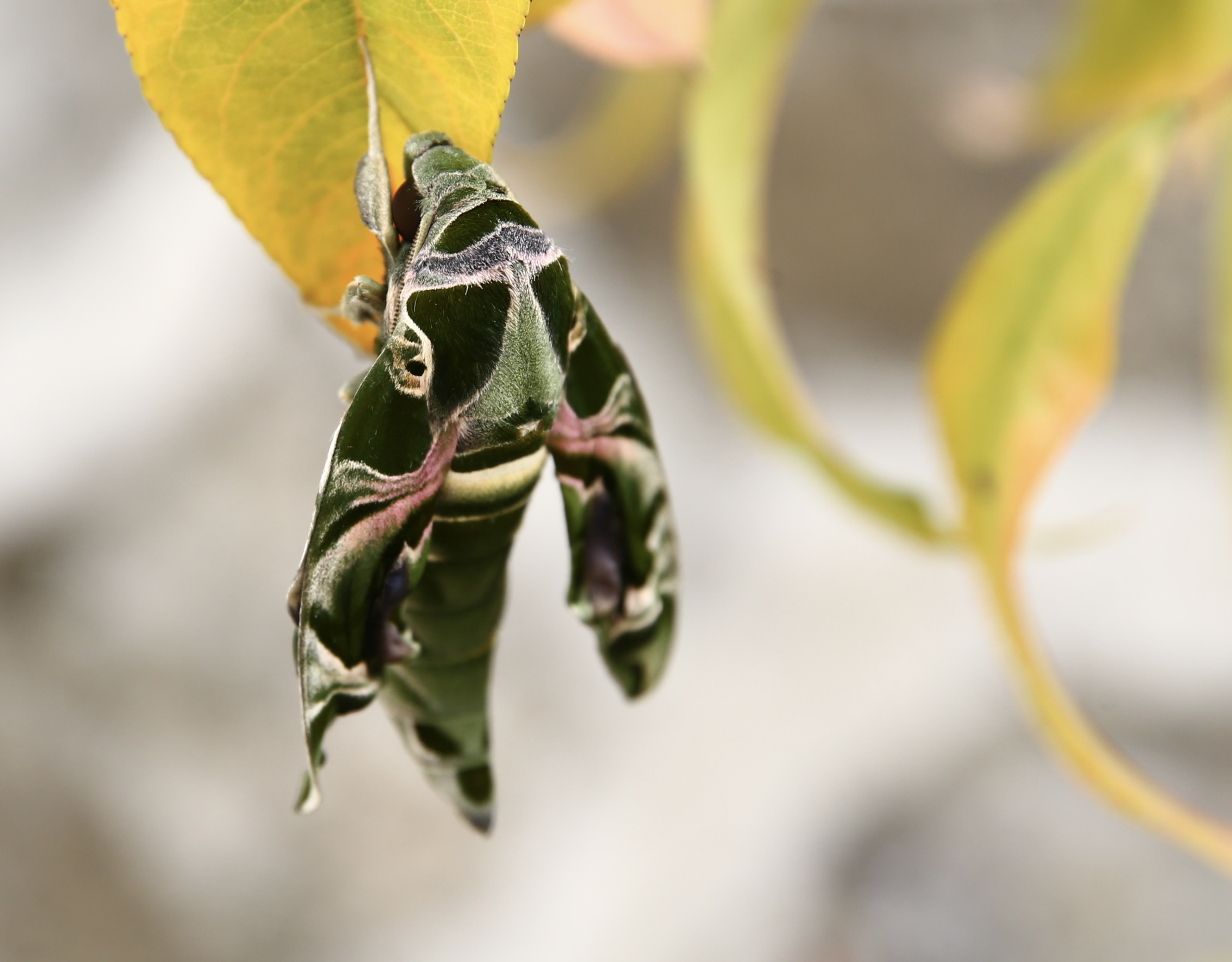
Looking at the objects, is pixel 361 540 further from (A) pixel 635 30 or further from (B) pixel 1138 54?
(B) pixel 1138 54

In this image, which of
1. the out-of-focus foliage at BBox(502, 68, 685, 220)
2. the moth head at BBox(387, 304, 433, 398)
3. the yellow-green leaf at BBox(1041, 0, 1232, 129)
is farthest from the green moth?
the out-of-focus foliage at BBox(502, 68, 685, 220)

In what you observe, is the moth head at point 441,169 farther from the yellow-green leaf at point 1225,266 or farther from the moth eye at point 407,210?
the yellow-green leaf at point 1225,266

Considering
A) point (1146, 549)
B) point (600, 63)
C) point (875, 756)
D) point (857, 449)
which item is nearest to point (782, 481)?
point (857, 449)

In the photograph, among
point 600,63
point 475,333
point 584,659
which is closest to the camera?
point 475,333

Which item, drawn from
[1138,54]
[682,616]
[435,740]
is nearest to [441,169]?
[435,740]

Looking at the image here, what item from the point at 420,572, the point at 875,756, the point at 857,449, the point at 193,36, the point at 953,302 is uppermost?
the point at 193,36

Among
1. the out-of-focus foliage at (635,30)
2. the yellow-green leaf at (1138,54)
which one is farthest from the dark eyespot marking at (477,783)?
the yellow-green leaf at (1138,54)

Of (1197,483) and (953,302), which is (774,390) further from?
(1197,483)
